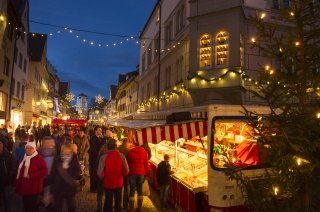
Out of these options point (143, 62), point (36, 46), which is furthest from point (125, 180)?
point (36, 46)

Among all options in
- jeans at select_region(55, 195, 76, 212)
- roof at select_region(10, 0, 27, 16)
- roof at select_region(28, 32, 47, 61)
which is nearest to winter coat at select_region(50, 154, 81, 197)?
jeans at select_region(55, 195, 76, 212)

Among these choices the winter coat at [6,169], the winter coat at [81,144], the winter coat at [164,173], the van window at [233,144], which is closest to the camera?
the van window at [233,144]

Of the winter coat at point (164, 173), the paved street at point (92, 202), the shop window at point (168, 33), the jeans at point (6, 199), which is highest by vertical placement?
the shop window at point (168, 33)

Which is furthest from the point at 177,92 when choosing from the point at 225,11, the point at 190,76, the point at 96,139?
the point at 96,139

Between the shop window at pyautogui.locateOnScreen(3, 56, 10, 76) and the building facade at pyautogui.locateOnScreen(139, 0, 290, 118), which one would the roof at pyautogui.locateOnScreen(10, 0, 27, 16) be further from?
the building facade at pyautogui.locateOnScreen(139, 0, 290, 118)

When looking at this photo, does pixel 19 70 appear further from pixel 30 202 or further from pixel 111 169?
pixel 30 202

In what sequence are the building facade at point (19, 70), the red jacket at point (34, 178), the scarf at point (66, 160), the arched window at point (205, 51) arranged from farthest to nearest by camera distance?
the building facade at point (19, 70) → the arched window at point (205, 51) → the scarf at point (66, 160) → the red jacket at point (34, 178)

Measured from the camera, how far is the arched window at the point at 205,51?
719 inches

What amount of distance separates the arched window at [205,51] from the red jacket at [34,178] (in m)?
12.0

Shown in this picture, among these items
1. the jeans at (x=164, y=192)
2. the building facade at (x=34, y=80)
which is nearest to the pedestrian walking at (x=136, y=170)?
the jeans at (x=164, y=192)

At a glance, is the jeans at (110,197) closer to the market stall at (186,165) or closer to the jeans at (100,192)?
the jeans at (100,192)

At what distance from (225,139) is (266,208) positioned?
13.9ft

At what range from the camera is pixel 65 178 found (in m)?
7.78

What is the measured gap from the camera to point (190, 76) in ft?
60.6
